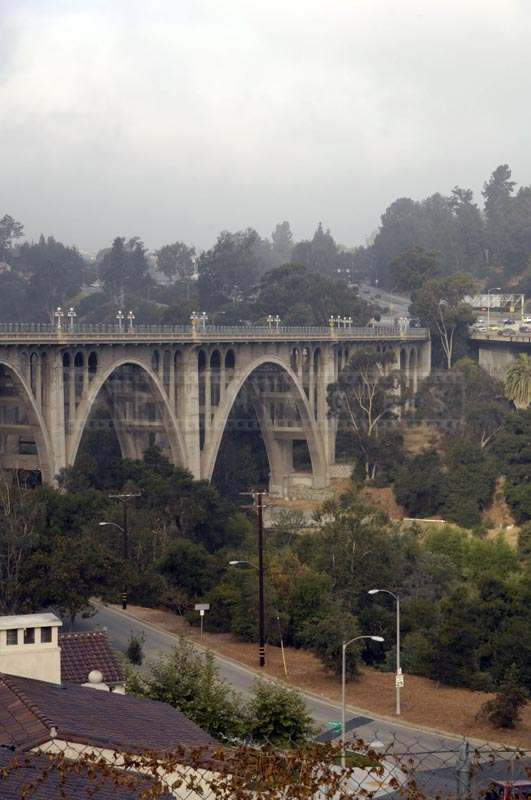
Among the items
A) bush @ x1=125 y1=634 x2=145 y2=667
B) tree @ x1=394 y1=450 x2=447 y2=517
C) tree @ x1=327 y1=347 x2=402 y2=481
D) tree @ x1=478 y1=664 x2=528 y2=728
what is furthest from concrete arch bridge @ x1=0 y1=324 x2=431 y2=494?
tree @ x1=478 y1=664 x2=528 y2=728

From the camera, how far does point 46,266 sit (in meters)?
177

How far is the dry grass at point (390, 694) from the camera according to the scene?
36188mm

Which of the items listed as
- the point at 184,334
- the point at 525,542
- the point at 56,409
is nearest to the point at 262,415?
the point at 184,334

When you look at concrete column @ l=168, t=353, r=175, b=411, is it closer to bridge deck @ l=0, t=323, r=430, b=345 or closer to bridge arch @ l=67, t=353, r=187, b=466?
bridge arch @ l=67, t=353, r=187, b=466

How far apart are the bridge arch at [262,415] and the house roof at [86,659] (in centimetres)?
5358

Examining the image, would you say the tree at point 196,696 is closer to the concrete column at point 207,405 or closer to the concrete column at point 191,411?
the concrete column at point 191,411

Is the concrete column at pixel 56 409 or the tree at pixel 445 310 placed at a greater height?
the tree at pixel 445 310

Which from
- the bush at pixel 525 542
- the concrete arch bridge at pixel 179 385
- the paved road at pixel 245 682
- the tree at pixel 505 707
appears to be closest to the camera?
the paved road at pixel 245 682

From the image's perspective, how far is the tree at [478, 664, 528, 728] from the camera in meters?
35.8

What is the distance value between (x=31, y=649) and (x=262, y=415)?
73.8 meters


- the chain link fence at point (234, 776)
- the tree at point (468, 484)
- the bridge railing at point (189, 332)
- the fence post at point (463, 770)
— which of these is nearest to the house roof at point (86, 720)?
the chain link fence at point (234, 776)

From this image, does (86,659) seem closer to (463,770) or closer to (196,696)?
(196,696)

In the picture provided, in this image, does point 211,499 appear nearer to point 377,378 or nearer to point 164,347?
point 164,347

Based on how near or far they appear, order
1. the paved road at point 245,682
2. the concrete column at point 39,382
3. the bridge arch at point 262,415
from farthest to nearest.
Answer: the bridge arch at point 262,415 < the concrete column at point 39,382 < the paved road at point 245,682
